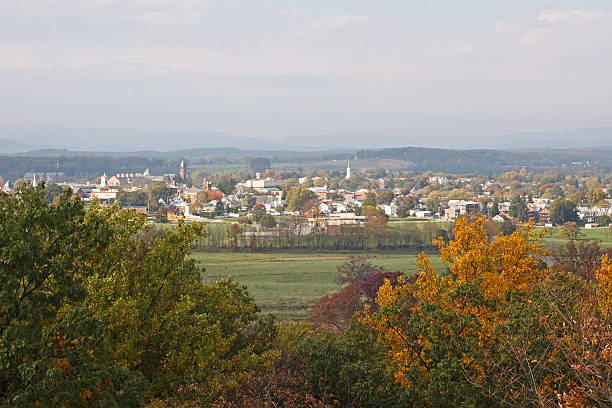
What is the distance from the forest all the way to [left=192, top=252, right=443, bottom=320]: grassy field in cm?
→ 2513

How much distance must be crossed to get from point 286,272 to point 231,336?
44.2m

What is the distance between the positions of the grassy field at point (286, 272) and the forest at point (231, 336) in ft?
82.5

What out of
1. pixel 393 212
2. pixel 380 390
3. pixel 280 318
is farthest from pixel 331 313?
pixel 393 212

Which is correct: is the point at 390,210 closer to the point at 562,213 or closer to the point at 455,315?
the point at 562,213

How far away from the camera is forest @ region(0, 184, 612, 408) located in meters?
9.77

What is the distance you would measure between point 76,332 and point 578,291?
12148 mm

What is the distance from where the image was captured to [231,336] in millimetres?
15133

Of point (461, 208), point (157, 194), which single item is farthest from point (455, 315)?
point (157, 194)

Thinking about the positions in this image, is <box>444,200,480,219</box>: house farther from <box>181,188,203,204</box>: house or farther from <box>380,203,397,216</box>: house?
<box>181,188,203,204</box>: house

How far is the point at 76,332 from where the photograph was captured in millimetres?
9977

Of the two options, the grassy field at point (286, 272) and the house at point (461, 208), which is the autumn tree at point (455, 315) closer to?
the grassy field at point (286, 272)

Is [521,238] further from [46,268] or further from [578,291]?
[46,268]

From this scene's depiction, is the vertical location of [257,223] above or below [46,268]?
below

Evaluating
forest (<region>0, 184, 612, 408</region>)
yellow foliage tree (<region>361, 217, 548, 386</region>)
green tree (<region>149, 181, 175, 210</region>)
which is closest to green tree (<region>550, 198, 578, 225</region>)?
green tree (<region>149, 181, 175, 210</region>)
